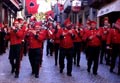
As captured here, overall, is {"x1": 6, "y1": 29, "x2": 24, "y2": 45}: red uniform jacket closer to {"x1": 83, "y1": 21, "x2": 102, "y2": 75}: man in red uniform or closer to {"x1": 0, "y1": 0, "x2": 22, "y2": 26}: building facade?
{"x1": 83, "y1": 21, "x2": 102, "y2": 75}: man in red uniform

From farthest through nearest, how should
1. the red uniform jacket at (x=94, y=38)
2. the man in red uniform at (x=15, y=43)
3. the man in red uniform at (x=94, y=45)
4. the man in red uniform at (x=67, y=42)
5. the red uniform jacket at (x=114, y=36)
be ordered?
the red uniform jacket at (x=114, y=36) → the red uniform jacket at (x=94, y=38) → the man in red uniform at (x=94, y=45) → the man in red uniform at (x=67, y=42) → the man in red uniform at (x=15, y=43)

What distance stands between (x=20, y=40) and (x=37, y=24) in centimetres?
87

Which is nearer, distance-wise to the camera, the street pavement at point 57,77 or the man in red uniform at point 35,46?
the street pavement at point 57,77

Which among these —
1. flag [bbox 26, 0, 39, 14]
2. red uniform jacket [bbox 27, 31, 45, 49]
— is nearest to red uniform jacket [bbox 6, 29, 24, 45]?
red uniform jacket [bbox 27, 31, 45, 49]

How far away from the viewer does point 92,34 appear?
15148mm

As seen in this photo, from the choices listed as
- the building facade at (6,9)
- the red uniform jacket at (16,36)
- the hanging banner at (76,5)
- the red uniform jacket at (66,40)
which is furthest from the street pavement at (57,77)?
the hanging banner at (76,5)

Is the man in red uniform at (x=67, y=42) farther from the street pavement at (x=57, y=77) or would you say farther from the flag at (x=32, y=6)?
the flag at (x=32, y=6)

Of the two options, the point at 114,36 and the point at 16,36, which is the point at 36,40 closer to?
the point at 16,36

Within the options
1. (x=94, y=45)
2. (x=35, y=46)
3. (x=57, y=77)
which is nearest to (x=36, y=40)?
(x=35, y=46)

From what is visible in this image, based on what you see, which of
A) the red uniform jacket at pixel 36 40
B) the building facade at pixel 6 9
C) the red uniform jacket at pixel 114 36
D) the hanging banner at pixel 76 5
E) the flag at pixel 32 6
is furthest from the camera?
the flag at pixel 32 6

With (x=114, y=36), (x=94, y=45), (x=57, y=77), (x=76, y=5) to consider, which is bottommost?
(x=57, y=77)

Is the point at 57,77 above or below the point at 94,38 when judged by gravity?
below

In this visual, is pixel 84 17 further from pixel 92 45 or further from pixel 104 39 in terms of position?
pixel 92 45

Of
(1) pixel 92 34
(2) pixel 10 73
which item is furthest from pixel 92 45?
(2) pixel 10 73
